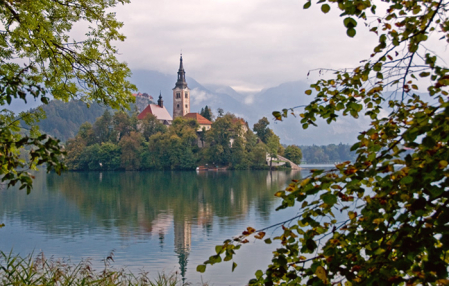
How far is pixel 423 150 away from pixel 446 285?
0.60 meters

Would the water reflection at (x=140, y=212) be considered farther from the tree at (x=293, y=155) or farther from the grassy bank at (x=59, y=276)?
the tree at (x=293, y=155)

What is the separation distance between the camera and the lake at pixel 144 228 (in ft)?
44.5

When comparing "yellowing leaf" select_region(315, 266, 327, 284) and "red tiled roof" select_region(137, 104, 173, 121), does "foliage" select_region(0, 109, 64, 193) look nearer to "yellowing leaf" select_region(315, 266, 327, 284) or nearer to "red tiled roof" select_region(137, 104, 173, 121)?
"yellowing leaf" select_region(315, 266, 327, 284)

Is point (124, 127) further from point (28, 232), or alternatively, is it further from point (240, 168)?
point (28, 232)

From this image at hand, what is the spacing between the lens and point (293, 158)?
3415 inches

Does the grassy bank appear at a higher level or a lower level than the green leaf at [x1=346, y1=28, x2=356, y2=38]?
lower

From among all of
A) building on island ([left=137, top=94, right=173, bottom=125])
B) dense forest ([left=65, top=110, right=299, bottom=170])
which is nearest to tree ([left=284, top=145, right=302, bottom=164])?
dense forest ([left=65, top=110, right=299, bottom=170])

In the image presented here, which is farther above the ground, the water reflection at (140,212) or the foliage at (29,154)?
the foliage at (29,154)

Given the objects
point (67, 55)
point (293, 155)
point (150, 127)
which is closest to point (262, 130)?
point (293, 155)

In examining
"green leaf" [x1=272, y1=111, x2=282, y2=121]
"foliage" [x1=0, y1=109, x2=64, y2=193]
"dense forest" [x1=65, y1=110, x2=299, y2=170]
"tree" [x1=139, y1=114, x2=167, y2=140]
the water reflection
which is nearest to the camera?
"foliage" [x1=0, y1=109, x2=64, y2=193]

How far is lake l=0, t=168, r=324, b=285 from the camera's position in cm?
1355

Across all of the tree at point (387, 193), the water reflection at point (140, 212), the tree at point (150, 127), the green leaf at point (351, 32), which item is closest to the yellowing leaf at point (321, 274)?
the tree at point (387, 193)

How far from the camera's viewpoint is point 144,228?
19938mm

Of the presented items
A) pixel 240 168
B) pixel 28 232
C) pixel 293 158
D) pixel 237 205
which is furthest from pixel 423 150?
pixel 293 158
